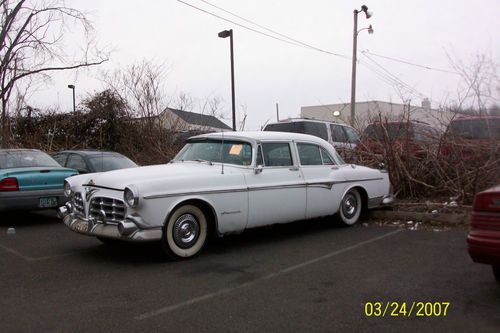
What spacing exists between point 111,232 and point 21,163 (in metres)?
4.53

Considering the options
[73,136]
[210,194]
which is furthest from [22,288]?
[73,136]

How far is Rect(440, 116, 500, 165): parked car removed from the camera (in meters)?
8.75

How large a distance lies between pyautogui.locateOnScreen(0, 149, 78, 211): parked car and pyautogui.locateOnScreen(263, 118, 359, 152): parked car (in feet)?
18.6

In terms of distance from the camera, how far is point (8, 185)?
842 centimetres

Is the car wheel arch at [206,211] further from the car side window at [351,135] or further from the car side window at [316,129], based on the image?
the car side window at [316,129]

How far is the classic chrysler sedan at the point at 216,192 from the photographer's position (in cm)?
566

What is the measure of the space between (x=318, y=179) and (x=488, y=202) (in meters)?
3.44

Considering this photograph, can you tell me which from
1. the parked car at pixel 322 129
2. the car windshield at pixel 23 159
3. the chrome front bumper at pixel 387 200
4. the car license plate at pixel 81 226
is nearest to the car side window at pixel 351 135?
the parked car at pixel 322 129

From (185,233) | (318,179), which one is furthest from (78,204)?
(318,179)

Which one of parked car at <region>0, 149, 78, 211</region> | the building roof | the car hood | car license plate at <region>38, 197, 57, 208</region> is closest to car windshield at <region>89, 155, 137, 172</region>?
parked car at <region>0, 149, 78, 211</region>

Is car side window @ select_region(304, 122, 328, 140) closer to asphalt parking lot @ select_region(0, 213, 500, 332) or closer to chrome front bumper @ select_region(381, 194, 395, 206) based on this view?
chrome front bumper @ select_region(381, 194, 395, 206)

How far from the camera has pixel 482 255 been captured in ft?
13.6

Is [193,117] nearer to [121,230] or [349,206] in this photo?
[349,206]

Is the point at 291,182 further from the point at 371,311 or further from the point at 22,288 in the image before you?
the point at 22,288
